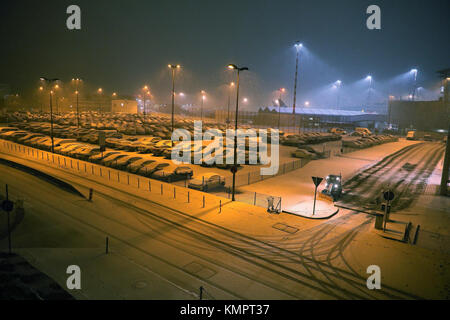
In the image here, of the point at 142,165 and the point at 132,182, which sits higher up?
the point at 142,165

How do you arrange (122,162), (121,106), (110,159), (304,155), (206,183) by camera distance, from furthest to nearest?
(121,106)
(304,155)
(110,159)
(122,162)
(206,183)

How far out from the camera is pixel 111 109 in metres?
136

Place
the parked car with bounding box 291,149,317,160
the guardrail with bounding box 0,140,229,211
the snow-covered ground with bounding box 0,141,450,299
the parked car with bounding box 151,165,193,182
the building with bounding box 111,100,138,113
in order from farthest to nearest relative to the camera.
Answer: the building with bounding box 111,100,138,113 → the parked car with bounding box 291,149,317,160 → the parked car with bounding box 151,165,193,182 → the guardrail with bounding box 0,140,229,211 → the snow-covered ground with bounding box 0,141,450,299

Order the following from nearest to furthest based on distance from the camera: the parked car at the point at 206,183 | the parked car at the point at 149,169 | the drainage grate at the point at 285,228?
the drainage grate at the point at 285,228 → the parked car at the point at 206,183 → the parked car at the point at 149,169

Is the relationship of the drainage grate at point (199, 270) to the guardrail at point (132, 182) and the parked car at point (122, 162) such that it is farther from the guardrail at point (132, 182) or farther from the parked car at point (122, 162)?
the parked car at point (122, 162)

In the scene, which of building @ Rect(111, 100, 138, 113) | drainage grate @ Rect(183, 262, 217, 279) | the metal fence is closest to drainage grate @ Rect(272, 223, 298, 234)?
drainage grate @ Rect(183, 262, 217, 279)

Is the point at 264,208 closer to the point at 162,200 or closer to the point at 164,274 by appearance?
the point at 162,200

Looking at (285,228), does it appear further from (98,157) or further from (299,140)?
(299,140)

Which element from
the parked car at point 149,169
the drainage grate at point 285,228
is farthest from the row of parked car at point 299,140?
the drainage grate at point 285,228

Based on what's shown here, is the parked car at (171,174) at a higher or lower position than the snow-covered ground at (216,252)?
higher

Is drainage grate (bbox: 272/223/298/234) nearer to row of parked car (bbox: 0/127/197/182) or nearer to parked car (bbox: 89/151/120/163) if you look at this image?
row of parked car (bbox: 0/127/197/182)

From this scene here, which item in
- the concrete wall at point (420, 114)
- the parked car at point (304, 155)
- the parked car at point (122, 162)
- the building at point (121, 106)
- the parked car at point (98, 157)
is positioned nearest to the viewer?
the parked car at point (122, 162)

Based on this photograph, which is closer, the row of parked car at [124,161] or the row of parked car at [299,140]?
the row of parked car at [124,161]

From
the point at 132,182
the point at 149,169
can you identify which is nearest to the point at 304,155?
the point at 149,169
